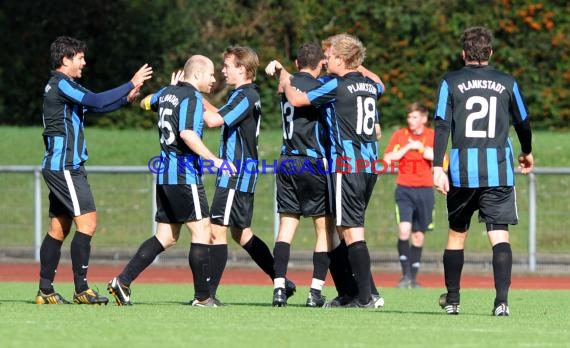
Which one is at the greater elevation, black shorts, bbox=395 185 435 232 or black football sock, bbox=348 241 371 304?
black shorts, bbox=395 185 435 232

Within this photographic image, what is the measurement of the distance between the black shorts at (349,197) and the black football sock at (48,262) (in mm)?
2422

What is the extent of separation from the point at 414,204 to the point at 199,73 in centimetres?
582

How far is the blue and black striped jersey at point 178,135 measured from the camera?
10914 mm

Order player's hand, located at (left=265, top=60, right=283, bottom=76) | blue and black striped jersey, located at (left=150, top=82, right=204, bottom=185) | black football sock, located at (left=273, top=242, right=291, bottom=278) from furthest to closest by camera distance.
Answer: black football sock, located at (left=273, top=242, right=291, bottom=278) → player's hand, located at (left=265, top=60, right=283, bottom=76) → blue and black striped jersey, located at (left=150, top=82, right=204, bottom=185)

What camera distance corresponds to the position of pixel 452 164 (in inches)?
409

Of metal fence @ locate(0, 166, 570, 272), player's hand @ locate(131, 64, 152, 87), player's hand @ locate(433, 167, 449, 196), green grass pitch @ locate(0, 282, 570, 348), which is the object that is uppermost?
player's hand @ locate(131, 64, 152, 87)

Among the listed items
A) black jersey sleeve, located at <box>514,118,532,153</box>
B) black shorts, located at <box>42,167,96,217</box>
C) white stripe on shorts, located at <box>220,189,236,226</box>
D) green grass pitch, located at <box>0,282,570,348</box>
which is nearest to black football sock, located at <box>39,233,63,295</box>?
green grass pitch, located at <box>0,282,570,348</box>

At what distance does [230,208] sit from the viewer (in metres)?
11.4

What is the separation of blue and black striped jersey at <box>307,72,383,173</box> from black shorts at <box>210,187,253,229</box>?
0.85 m

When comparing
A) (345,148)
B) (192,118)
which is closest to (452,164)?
(345,148)

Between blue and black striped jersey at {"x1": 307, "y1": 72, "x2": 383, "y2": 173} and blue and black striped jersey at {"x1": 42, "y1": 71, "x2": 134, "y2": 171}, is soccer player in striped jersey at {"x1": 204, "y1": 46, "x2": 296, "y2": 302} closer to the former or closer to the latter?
blue and black striped jersey at {"x1": 307, "y1": 72, "x2": 383, "y2": 173}

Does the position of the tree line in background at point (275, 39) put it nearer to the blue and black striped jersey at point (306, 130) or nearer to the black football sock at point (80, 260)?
the blue and black striped jersey at point (306, 130)

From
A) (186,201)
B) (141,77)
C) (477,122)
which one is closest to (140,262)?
(186,201)

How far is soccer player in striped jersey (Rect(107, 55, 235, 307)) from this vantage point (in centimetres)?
1093
